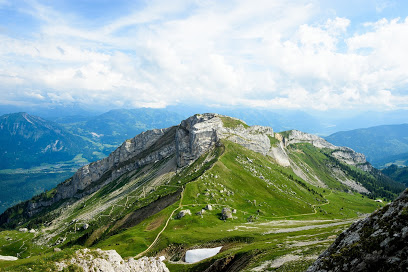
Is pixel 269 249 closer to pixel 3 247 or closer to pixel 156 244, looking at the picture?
pixel 156 244

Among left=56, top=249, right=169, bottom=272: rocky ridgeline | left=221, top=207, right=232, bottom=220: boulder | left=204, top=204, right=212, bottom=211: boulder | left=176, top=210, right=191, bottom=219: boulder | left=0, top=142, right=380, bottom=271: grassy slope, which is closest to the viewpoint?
left=56, top=249, right=169, bottom=272: rocky ridgeline

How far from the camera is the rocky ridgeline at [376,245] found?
1554 centimetres

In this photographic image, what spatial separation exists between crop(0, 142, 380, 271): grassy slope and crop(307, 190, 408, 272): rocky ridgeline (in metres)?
15.7

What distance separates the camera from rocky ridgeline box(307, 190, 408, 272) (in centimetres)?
1554

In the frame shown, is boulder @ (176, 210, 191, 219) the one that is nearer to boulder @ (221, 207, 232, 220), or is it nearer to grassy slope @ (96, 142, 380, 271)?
grassy slope @ (96, 142, 380, 271)

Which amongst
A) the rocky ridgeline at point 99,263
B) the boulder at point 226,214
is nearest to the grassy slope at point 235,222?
the boulder at point 226,214

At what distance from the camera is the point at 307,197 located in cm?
19675

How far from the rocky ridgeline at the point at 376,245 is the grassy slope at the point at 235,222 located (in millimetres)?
15661

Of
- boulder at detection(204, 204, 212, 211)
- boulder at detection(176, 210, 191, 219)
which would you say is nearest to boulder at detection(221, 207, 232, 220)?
boulder at detection(204, 204, 212, 211)

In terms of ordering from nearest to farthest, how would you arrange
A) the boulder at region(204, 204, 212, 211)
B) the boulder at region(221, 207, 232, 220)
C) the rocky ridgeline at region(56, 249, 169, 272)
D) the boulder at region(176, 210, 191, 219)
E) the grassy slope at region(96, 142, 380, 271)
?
the rocky ridgeline at region(56, 249, 169, 272)
the grassy slope at region(96, 142, 380, 271)
the boulder at region(176, 210, 191, 219)
the boulder at region(221, 207, 232, 220)
the boulder at region(204, 204, 212, 211)

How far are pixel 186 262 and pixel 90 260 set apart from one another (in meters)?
37.6

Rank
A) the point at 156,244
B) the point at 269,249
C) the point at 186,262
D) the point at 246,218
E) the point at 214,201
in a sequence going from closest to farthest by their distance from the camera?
the point at 269,249, the point at 186,262, the point at 156,244, the point at 246,218, the point at 214,201

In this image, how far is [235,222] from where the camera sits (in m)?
105

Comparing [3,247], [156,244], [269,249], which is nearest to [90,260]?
[269,249]
